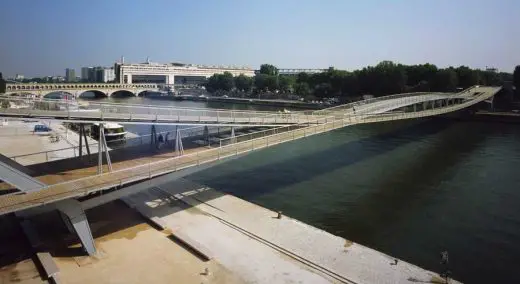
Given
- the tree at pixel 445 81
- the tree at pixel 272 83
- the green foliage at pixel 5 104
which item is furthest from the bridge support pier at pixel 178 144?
the tree at pixel 272 83

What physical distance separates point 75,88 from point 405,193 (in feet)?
464

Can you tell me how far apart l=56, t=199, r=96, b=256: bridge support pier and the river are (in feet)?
36.3

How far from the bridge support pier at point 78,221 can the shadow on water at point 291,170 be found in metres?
11.5

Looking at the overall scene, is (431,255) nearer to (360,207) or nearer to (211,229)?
(360,207)

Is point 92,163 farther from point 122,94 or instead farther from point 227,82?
point 122,94

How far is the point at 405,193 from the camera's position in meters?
29.0

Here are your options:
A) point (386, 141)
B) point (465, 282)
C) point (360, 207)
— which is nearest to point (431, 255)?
point (465, 282)

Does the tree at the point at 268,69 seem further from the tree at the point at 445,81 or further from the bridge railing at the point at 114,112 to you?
the bridge railing at the point at 114,112

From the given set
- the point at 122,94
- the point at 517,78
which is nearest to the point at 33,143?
the point at 517,78

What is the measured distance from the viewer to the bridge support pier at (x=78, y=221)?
52.2 ft

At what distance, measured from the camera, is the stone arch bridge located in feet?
399

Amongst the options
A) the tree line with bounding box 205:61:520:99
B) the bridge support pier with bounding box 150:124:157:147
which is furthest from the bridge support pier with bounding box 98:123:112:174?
the tree line with bounding box 205:61:520:99

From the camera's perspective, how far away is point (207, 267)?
15180mm

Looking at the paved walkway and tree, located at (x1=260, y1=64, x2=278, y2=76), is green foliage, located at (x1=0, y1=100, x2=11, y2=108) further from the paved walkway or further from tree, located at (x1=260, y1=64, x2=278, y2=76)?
tree, located at (x1=260, y1=64, x2=278, y2=76)
